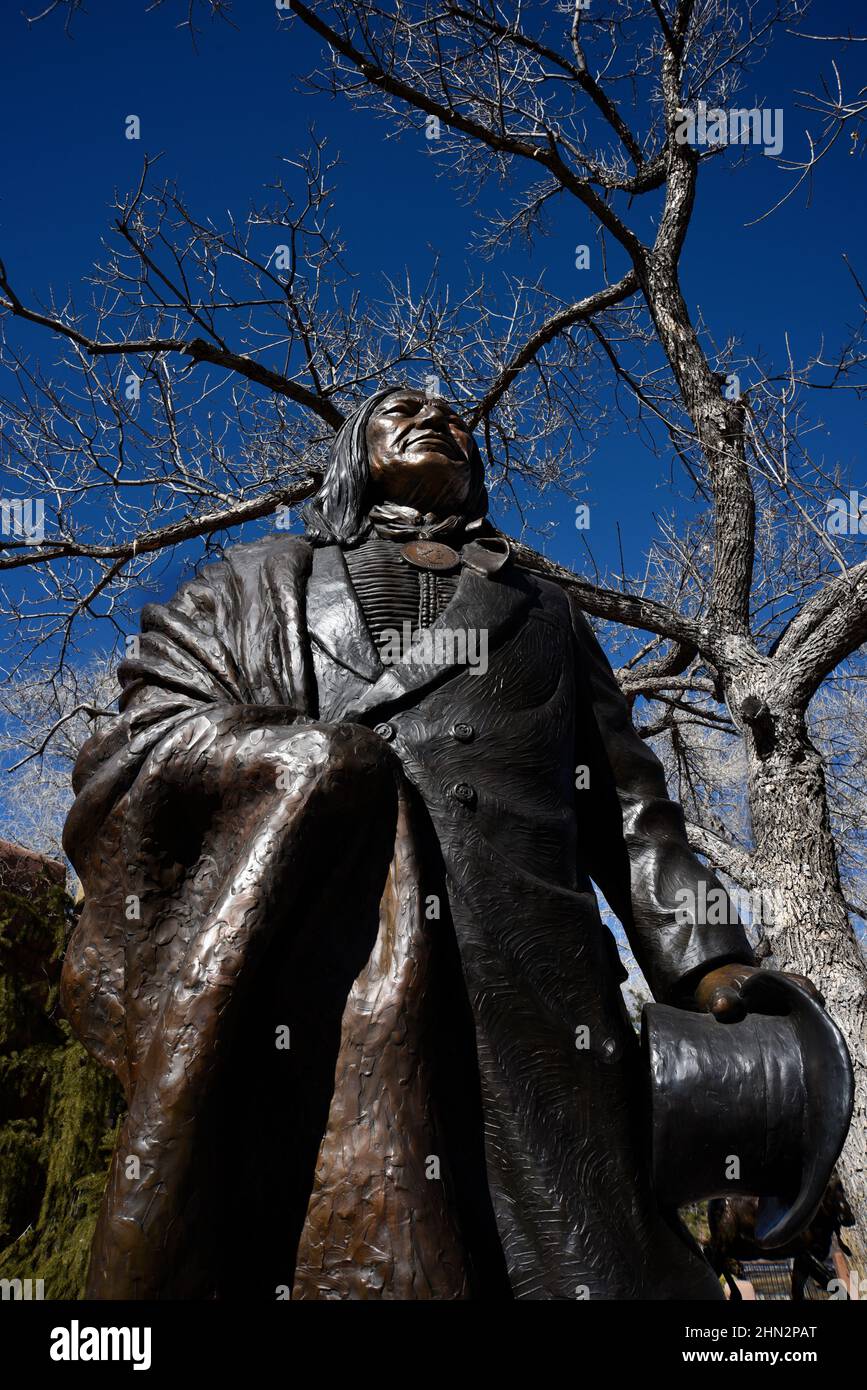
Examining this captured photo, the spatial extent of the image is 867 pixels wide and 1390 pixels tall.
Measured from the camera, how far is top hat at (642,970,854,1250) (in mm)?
2014

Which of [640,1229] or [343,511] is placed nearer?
[640,1229]

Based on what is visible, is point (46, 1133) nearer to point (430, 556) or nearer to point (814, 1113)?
point (430, 556)

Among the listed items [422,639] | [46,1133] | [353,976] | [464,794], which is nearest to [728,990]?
[464,794]

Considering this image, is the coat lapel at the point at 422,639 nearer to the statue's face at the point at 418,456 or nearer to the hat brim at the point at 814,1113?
the statue's face at the point at 418,456

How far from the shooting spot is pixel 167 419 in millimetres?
10453

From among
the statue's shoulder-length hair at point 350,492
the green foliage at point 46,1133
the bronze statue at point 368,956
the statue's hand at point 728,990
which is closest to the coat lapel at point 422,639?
the bronze statue at point 368,956

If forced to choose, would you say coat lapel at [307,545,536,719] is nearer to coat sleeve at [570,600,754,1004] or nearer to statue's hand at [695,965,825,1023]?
coat sleeve at [570,600,754,1004]

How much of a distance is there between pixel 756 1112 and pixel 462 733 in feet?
2.85

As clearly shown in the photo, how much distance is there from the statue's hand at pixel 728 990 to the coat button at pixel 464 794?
590 millimetres

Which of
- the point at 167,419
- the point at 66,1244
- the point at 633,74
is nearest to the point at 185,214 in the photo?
A: the point at 167,419

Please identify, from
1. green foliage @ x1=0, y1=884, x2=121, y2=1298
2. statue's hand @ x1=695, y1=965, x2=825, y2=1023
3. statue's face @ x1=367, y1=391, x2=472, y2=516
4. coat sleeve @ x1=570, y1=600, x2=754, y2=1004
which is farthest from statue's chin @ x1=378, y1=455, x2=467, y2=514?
green foliage @ x1=0, y1=884, x2=121, y2=1298
